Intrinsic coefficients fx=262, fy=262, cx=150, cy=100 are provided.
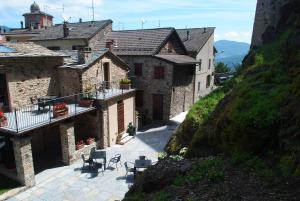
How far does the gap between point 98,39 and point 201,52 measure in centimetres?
1229

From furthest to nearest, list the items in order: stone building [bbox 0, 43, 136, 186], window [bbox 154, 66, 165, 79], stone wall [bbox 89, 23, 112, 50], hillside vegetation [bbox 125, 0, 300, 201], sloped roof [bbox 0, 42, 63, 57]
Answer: stone wall [bbox 89, 23, 112, 50]
window [bbox 154, 66, 165, 79]
sloped roof [bbox 0, 42, 63, 57]
stone building [bbox 0, 43, 136, 186]
hillside vegetation [bbox 125, 0, 300, 201]

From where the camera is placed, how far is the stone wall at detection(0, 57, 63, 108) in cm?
1606

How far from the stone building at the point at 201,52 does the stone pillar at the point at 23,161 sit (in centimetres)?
2074

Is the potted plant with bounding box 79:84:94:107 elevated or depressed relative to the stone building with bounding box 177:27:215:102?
depressed

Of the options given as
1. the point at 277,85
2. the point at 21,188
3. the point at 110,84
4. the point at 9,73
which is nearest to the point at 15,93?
the point at 9,73

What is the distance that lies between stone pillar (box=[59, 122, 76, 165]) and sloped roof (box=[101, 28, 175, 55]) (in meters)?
11.6

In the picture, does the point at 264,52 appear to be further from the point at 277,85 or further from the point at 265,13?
the point at 277,85

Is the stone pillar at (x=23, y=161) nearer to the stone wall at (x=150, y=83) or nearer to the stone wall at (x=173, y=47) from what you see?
the stone wall at (x=150, y=83)

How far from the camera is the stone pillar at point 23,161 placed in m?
13.1

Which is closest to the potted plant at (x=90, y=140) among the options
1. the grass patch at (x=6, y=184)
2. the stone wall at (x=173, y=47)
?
the grass patch at (x=6, y=184)

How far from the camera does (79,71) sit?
1862 centimetres

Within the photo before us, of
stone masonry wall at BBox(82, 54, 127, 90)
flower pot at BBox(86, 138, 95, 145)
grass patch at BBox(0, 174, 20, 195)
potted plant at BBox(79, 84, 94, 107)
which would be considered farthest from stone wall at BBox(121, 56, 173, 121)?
grass patch at BBox(0, 174, 20, 195)

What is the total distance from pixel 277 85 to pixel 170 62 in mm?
15481

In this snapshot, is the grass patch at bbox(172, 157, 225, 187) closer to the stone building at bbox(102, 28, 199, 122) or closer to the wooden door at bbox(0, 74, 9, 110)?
the wooden door at bbox(0, 74, 9, 110)
